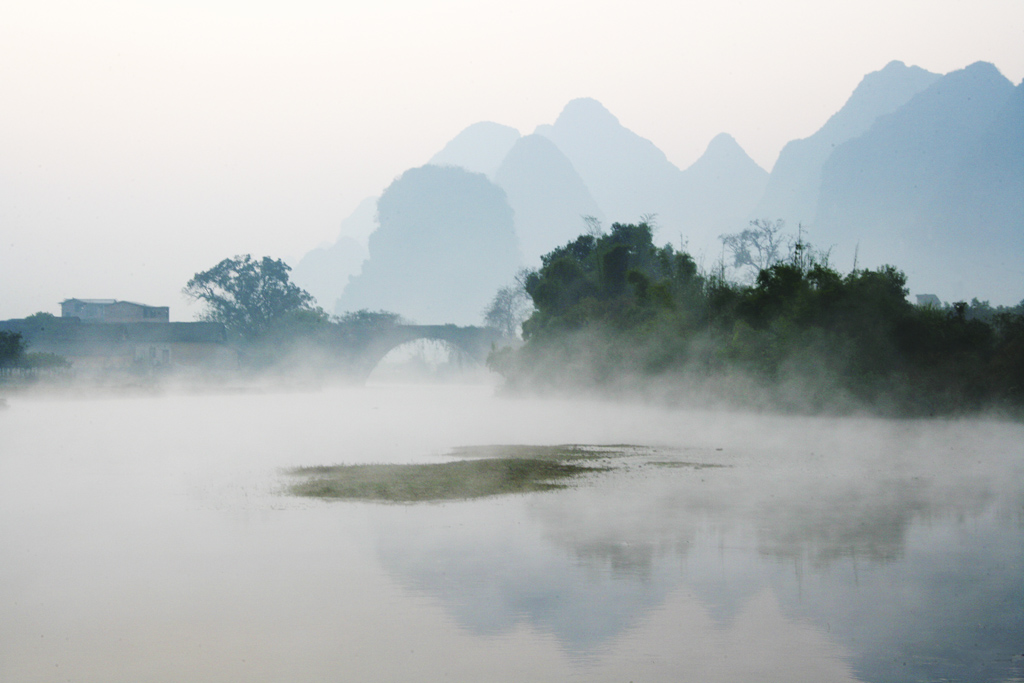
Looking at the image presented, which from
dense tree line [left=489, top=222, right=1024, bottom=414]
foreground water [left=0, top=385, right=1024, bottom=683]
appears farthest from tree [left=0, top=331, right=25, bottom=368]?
foreground water [left=0, top=385, right=1024, bottom=683]

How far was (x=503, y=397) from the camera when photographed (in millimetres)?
63156

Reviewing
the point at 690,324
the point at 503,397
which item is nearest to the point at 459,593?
the point at 690,324

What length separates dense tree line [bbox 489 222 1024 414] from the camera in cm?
3067

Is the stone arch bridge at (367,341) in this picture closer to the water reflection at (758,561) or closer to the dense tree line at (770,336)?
the dense tree line at (770,336)

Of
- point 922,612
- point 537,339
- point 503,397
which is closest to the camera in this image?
point 922,612

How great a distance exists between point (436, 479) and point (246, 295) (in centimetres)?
10027

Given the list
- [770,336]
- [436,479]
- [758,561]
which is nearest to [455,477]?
[436,479]

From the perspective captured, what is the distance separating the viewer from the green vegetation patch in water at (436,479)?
1582 centimetres

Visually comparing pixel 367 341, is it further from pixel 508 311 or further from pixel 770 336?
pixel 770 336

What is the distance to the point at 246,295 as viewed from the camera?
372ft

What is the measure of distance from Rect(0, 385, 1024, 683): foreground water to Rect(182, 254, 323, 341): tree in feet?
313

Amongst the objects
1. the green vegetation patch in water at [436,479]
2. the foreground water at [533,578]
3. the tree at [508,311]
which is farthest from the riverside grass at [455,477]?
the tree at [508,311]

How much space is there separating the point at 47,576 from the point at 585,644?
5673mm

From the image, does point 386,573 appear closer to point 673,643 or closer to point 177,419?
point 673,643
